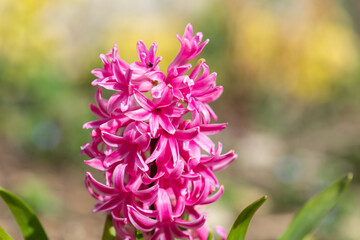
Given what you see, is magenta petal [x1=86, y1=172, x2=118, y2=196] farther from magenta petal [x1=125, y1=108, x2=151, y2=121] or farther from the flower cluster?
magenta petal [x1=125, y1=108, x2=151, y2=121]

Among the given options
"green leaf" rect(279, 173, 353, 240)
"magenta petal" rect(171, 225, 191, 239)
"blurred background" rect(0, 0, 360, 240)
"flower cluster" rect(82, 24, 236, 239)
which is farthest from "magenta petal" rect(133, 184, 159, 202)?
"blurred background" rect(0, 0, 360, 240)

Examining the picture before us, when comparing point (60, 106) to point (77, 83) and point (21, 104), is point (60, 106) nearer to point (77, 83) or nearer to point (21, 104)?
point (21, 104)

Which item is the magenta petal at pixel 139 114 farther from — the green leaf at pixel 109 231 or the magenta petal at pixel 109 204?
the green leaf at pixel 109 231

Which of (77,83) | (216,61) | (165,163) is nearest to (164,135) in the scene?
(165,163)

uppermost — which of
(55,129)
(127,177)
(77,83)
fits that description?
(77,83)

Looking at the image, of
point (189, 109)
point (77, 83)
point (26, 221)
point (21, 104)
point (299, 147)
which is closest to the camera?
point (189, 109)

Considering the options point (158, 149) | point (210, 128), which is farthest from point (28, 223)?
point (210, 128)
